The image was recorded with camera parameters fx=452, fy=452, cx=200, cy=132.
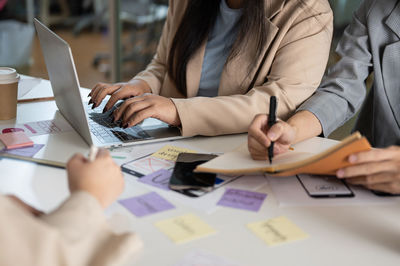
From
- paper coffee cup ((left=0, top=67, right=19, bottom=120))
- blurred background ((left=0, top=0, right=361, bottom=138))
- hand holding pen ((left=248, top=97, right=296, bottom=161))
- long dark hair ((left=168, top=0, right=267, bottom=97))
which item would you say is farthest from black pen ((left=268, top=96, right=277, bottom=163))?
blurred background ((left=0, top=0, right=361, bottom=138))

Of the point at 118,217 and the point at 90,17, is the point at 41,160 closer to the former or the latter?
the point at 118,217

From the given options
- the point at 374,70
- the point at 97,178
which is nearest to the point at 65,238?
the point at 97,178

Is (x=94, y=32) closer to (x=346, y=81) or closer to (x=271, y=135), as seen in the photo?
(x=346, y=81)

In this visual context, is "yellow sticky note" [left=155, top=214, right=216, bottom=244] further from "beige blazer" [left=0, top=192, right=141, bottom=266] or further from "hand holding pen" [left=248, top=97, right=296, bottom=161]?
"hand holding pen" [left=248, top=97, right=296, bottom=161]

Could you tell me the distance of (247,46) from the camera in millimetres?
1287

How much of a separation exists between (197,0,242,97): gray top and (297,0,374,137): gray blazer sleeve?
31 centimetres

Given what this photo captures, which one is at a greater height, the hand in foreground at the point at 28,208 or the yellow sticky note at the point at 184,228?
the hand in foreground at the point at 28,208

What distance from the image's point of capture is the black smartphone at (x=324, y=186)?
87 centimetres

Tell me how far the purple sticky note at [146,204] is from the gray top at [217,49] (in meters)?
0.63

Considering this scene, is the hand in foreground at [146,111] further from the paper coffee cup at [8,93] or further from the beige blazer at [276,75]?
the paper coffee cup at [8,93]

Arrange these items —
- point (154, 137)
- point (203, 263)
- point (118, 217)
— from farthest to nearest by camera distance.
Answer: point (154, 137) → point (118, 217) → point (203, 263)

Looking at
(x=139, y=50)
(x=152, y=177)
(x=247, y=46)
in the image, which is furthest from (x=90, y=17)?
(x=152, y=177)

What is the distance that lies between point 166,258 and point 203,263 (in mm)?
55

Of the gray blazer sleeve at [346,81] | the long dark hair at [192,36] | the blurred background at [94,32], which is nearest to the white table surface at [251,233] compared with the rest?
the gray blazer sleeve at [346,81]
